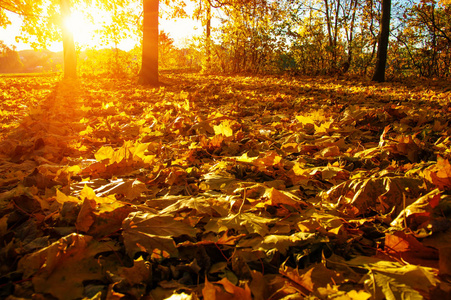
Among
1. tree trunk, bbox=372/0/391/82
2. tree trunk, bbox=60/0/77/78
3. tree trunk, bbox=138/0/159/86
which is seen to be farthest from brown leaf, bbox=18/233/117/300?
tree trunk, bbox=60/0/77/78

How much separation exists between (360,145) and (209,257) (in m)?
1.56

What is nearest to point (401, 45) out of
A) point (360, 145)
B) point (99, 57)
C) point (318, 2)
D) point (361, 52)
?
point (361, 52)

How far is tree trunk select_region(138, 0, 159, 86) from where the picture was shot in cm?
739

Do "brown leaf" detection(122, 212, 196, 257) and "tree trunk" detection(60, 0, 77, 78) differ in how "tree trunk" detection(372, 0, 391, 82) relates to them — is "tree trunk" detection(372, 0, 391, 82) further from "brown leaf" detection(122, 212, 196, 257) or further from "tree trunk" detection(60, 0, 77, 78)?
"tree trunk" detection(60, 0, 77, 78)

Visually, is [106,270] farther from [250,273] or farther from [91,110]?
[91,110]

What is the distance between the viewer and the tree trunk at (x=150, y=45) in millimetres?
7391

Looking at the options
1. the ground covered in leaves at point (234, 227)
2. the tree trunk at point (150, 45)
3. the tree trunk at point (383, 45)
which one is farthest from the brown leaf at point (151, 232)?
the tree trunk at point (383, 45)

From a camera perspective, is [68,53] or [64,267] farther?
[68,53]

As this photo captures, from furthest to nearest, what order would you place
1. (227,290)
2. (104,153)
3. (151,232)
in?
(104,153)
(151,232)
(227,290)

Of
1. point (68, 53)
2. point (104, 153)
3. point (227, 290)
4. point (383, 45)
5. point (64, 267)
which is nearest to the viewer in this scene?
point (227, 290)

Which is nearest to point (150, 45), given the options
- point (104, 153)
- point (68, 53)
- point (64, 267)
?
point (68, 53)

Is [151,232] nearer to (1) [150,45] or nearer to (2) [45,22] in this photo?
(1) [150,45]

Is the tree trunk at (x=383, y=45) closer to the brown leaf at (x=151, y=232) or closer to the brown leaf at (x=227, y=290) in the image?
the brown leaf at (x=151, y=232)

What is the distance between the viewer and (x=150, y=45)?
7637mm
